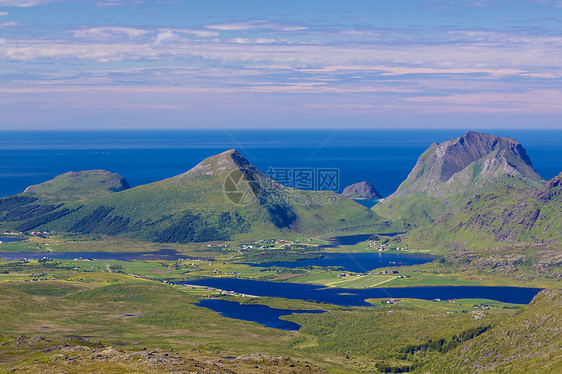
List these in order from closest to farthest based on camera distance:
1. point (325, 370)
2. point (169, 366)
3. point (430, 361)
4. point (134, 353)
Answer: point (169, 366) → point (134, 353) → point (325, 370) → point (430, 361)

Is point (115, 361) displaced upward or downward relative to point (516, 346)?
upward

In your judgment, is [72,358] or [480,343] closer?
[72,358]

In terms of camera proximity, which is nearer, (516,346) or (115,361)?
(115,361)

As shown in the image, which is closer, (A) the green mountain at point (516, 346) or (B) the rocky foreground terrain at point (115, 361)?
(B) the rocky foreground terrain at point (115, 361)

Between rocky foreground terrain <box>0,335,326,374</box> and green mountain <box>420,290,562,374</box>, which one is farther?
green mountain <box>420,290,562,374</box>

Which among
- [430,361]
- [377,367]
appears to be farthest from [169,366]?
[430,361]

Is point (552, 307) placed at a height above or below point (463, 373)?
above

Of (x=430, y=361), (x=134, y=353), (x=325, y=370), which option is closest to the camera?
(x=134, y=353)

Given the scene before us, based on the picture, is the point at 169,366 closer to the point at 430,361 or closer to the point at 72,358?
the point at 72,358
